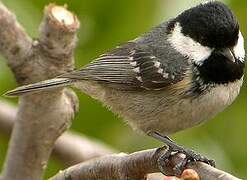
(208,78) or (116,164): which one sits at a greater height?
(208,78)

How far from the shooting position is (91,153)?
4.63 meters

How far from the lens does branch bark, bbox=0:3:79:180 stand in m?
3.99

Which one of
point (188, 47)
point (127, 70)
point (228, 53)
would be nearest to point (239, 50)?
point (228, 53)

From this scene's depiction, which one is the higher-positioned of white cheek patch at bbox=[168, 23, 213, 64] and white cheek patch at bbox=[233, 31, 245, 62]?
white cheek patch at bbox=[168, 23, 213, 64]

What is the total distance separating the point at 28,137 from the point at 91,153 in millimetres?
524

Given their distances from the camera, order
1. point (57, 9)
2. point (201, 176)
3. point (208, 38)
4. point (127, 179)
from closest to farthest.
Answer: point (201, 176) < point (127, 179) < point (208, 38) < point (57, 9)

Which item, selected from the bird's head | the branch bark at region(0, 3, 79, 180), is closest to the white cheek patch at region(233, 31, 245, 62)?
the bird's head

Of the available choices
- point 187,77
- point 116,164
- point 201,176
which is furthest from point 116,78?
point 201,176

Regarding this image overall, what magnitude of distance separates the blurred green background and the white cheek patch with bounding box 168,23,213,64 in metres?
0.39

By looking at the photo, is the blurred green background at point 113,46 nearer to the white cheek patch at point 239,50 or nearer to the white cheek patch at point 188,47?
the white cheek patch at point 188,47

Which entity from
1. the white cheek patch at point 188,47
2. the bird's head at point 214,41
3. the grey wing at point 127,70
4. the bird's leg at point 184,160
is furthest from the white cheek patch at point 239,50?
the bird's leg at point 184,160

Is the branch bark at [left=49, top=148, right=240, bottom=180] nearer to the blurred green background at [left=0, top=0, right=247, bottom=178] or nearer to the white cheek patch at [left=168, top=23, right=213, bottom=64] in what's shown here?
the white cheek patch at [left=168, top=23, right=213, bottom=64]

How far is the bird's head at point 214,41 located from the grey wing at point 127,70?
0.20m

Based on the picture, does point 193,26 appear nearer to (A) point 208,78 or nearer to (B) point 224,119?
(A) point 208,78
